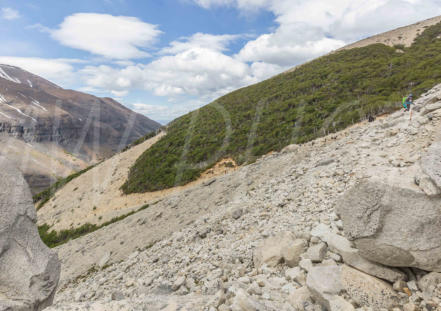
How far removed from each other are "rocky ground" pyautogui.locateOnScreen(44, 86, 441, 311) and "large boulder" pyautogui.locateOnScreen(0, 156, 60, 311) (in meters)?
1.28

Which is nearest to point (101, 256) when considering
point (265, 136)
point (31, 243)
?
point (31, 243)

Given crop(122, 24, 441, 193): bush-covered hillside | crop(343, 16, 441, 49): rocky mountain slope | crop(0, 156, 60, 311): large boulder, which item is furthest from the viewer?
crop(343, 16, 441, 49): rocky mountain slope

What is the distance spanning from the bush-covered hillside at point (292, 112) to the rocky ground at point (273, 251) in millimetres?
10591

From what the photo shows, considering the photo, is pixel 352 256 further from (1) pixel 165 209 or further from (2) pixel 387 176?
(1) pixel 165 209

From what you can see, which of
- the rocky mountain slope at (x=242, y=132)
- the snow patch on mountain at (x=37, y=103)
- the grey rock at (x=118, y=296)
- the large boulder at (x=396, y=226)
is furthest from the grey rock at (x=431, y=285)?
the snow patch on mountain at (x=37, y=103)

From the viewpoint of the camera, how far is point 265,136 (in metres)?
30.4

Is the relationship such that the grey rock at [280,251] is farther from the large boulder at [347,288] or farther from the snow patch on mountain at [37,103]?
the snow patch on mountain at [37,103]

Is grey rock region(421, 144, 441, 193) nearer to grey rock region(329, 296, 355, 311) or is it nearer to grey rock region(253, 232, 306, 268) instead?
grey rock region(329, 296, 355, 311)

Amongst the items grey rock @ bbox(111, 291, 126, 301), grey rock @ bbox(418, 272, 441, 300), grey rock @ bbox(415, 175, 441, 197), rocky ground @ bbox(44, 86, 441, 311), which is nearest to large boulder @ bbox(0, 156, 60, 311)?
rocky ground @ bbox(44, 86, 441, 311)

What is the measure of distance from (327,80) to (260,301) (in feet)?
134

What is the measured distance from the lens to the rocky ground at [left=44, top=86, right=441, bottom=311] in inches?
175

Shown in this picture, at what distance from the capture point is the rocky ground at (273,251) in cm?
445

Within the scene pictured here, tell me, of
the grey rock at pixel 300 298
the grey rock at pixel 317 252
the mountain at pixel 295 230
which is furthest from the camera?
the grey rock at pixel 317 252

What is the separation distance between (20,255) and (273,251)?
A: 6596mm
